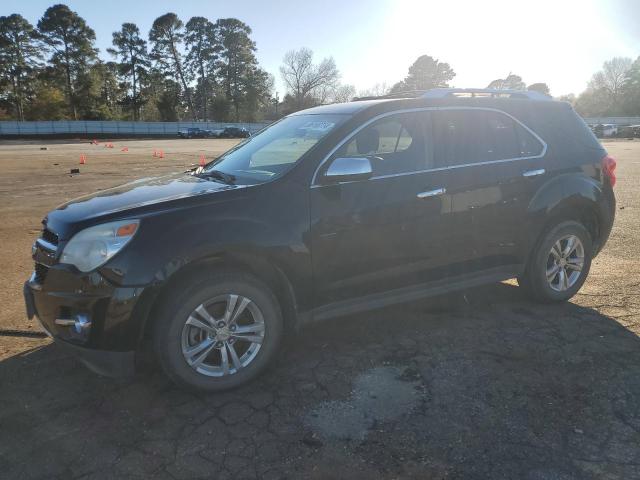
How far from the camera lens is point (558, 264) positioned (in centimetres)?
476

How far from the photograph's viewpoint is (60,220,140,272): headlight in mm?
2955

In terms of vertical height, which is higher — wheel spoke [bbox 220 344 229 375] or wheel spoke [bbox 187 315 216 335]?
wheel spoke [bbox 187 315 216 335]

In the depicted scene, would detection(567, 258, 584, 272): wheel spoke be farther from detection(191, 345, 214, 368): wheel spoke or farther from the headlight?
the headlight

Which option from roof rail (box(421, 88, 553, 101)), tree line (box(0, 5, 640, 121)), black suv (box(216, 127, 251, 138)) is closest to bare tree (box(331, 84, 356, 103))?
tree line (box(0, 5, 640, 121))

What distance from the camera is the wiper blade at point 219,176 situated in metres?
3.70

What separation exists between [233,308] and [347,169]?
121 centimetres

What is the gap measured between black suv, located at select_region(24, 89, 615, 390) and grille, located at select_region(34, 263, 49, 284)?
0.01m

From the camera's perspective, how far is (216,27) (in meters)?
82.5

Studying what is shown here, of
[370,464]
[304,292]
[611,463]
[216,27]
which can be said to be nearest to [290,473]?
[370,464]

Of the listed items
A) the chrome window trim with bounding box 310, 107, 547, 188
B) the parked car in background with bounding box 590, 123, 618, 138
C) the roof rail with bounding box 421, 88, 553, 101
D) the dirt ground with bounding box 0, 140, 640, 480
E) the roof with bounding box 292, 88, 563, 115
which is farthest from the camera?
the parked car in background with bounding box 590, 123, 618, 138

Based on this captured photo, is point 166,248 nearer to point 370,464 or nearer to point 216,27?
point 370,464

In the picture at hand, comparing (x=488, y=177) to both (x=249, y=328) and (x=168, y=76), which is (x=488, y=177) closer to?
(x=249, y=328)

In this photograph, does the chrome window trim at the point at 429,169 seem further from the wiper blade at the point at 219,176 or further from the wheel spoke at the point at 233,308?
the wheel spoke at the point at 233,308

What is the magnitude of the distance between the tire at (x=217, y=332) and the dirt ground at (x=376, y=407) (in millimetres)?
162
